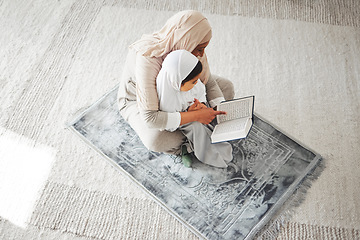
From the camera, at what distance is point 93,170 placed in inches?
70.4

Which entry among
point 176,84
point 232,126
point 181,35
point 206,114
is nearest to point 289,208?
point 232,126

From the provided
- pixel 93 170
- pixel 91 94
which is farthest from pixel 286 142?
pixel 91 94

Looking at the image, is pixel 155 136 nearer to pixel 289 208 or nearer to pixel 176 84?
pixel 176 84

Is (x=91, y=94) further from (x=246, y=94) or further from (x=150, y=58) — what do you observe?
(x=246, y=94)

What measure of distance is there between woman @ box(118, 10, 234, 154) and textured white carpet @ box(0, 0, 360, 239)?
306mm

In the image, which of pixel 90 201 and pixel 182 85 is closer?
pixel 182 85

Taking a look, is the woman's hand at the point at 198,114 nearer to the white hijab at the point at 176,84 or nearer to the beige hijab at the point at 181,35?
the white hijab at the point at 176,84

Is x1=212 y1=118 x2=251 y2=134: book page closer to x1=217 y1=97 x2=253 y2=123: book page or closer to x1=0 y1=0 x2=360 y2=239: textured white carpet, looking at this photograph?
x1=217 y1=97 x2=253 y2=123: book page

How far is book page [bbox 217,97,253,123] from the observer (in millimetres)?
1596

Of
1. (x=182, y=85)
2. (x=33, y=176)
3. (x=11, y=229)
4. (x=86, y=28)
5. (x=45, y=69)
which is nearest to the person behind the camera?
(x=182, y=85)

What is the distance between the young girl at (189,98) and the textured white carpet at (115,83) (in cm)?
36

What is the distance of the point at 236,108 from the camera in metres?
1.62

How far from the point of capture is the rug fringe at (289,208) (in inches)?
62.3

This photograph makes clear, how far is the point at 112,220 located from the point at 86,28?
145cm
